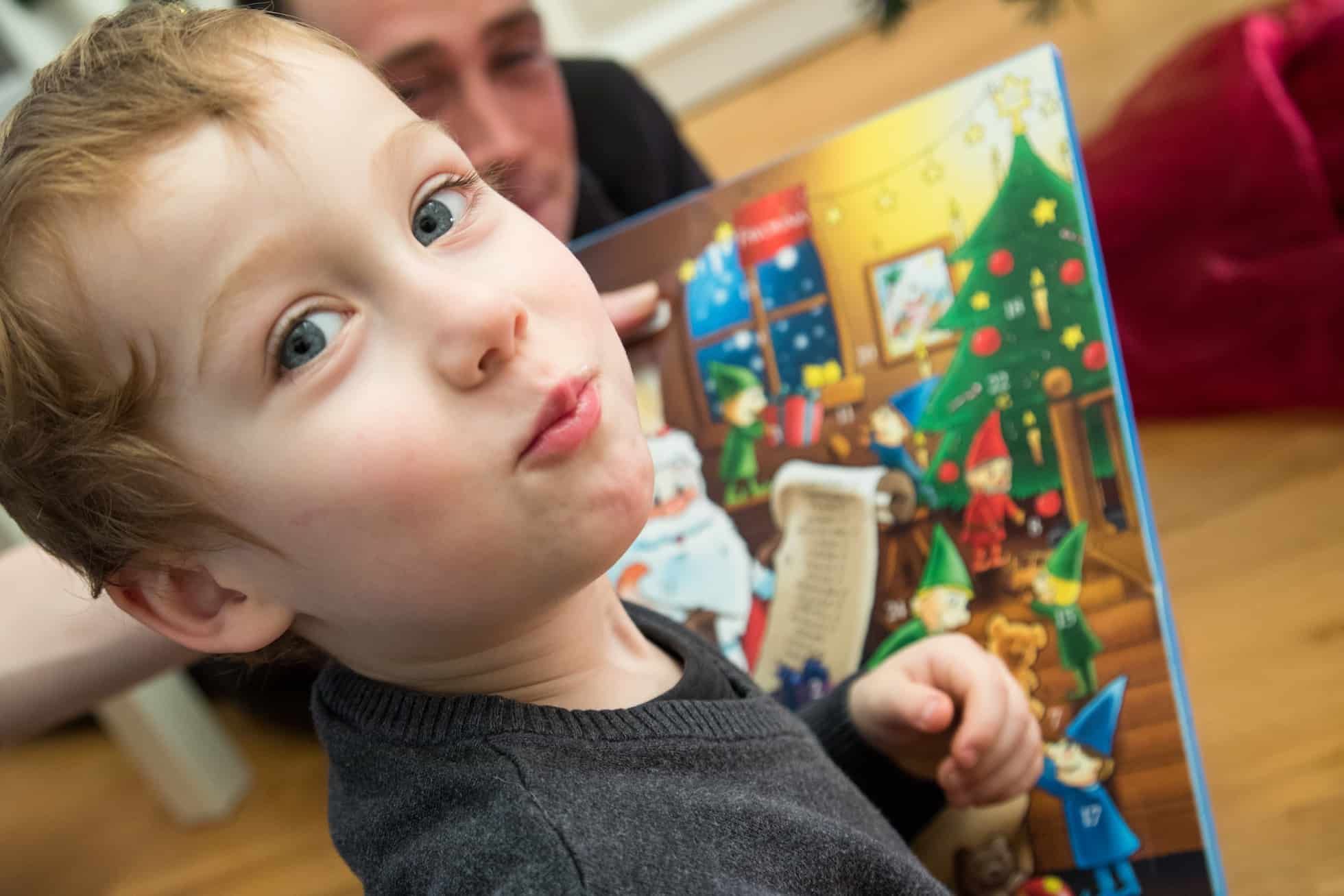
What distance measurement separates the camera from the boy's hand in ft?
1.82

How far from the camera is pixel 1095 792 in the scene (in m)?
0.56

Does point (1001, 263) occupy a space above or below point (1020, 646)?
above

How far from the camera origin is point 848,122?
1758 mm

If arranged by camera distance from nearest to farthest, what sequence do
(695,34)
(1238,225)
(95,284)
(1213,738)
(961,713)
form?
(95,284) → (961,713) → (1213,738) → (1238,225) → (695,34)

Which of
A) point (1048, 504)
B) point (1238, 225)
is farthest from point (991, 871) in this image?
point (1238, 225)

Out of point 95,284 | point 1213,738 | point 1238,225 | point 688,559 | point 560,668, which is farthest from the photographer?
point 1238,225

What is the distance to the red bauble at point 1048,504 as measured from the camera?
597 mm

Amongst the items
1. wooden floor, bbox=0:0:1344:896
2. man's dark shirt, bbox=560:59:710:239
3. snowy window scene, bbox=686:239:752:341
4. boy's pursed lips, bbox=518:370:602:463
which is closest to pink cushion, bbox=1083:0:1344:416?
wooden floor, bbox=0:0:1344:896

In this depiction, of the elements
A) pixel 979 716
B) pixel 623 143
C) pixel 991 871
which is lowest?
pixel 991 871

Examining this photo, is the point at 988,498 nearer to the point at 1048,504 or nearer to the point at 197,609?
the point at 1048,504

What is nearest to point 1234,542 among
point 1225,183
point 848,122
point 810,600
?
point 1225,183

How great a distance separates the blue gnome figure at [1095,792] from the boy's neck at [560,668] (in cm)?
23

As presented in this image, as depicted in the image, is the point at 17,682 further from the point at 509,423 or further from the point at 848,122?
the point at 848,122

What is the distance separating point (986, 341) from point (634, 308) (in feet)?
0.82
